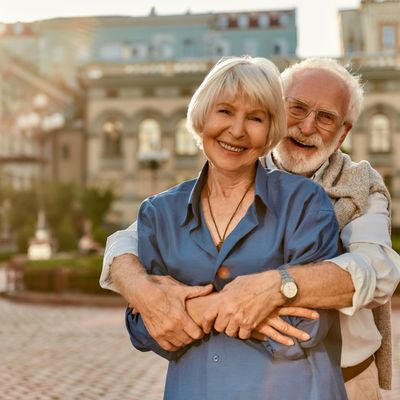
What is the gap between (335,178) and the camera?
2.60 m

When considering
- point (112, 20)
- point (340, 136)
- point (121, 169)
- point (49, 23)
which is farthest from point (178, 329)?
point (49, 23)

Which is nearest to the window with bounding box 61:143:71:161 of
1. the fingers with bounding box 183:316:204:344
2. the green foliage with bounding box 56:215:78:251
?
the green foliage with bounding box 56:215:78:251

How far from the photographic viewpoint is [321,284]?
7.06 feet

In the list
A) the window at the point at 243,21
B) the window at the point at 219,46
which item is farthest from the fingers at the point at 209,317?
the window at the point at 243,21

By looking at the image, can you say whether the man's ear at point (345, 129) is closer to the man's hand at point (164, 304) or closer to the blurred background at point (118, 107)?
the man's hand at point (164, 304)

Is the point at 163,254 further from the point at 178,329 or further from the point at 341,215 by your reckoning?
the point at 341,215

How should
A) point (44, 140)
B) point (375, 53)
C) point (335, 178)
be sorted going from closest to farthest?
1. point (335, 178)
2. point (375, 53)
3. point (44, 140)

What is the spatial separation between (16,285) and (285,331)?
17.9 meters

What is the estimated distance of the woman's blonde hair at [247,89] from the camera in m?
2.24

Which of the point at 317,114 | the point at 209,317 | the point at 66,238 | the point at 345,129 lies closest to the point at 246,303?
the point at 209,317

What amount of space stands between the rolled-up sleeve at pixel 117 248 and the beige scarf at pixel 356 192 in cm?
65

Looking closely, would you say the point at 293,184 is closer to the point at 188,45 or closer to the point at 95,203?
the point at 95,203

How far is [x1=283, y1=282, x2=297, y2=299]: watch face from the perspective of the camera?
7.01ft

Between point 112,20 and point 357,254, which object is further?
point 112,20
